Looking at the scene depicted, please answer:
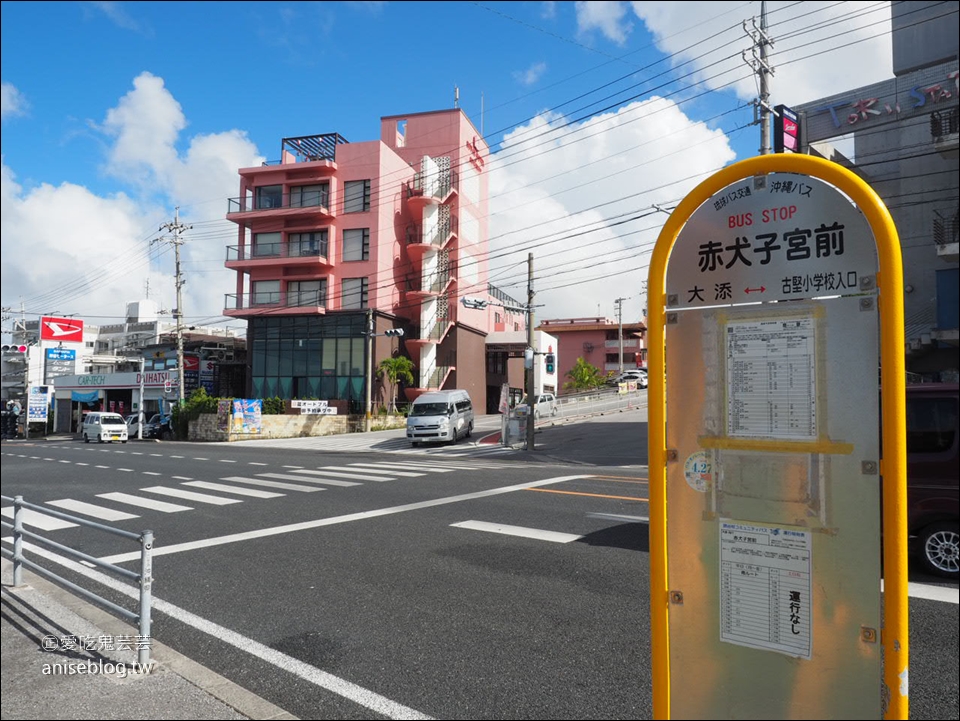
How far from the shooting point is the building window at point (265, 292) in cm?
4456

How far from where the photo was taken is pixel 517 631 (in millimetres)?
5211

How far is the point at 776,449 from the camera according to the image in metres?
1.88

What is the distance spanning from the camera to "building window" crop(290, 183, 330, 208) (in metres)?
43.4

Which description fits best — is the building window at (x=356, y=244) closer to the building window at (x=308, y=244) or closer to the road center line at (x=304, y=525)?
the building window at (x=308, y=244)

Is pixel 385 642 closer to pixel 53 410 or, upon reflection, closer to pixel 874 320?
pixel 874 320

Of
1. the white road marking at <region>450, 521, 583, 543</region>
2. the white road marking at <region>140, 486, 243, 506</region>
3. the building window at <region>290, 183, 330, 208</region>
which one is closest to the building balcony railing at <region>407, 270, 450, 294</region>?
the building window at <region>290, 183, 330, 208</region>

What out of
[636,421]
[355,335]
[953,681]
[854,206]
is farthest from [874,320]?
[355,335]

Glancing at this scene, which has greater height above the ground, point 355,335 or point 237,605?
point 355,335

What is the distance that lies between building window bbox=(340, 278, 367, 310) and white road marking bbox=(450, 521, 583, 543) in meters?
34.6

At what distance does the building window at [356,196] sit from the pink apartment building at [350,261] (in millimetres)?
68

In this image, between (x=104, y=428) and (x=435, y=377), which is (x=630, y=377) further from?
(x=104, y=428)

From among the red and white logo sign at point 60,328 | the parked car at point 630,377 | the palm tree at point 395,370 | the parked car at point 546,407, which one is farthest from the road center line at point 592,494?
the red and white logo sign at point 60,328

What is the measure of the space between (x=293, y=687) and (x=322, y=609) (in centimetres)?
152

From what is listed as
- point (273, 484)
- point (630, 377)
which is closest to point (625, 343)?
point (630, 377)
